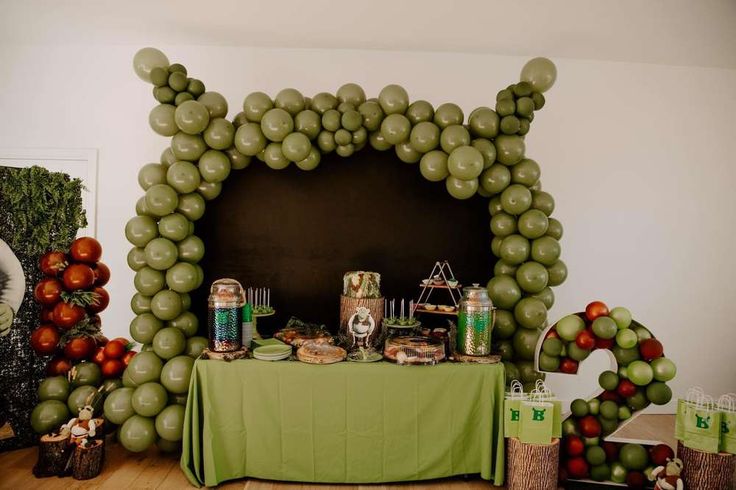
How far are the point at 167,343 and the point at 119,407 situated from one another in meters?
0.49

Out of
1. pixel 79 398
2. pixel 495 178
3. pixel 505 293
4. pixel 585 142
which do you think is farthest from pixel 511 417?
pixel 585 142

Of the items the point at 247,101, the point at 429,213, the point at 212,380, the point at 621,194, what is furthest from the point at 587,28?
the point at 212,380

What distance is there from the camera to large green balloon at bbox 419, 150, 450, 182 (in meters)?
3.04

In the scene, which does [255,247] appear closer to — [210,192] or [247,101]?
[210,192]

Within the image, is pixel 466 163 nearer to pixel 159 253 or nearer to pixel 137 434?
pixel 159 253

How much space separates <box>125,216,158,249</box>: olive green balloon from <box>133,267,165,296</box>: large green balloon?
0.18 m

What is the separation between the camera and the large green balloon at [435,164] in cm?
304

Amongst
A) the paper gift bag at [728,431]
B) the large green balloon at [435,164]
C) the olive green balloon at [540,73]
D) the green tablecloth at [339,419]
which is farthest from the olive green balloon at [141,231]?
the paper gift bag at [728,431]

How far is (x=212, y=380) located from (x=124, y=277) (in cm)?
205

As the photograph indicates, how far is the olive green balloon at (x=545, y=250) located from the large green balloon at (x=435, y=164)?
75 cm

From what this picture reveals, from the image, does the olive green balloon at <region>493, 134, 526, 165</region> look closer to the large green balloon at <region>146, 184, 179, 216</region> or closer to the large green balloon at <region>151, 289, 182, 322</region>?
the large green balloon at <region>146, 184, 179, 216</region>

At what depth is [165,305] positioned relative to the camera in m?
3.00

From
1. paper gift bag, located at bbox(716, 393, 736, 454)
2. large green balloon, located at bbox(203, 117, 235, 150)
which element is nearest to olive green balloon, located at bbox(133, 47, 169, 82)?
large green balloon, located at bbox(203, 117, 235, 150)

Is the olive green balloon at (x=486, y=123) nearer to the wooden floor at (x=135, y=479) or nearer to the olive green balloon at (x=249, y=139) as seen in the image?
the olive green balloon at (x=249, y=139)
